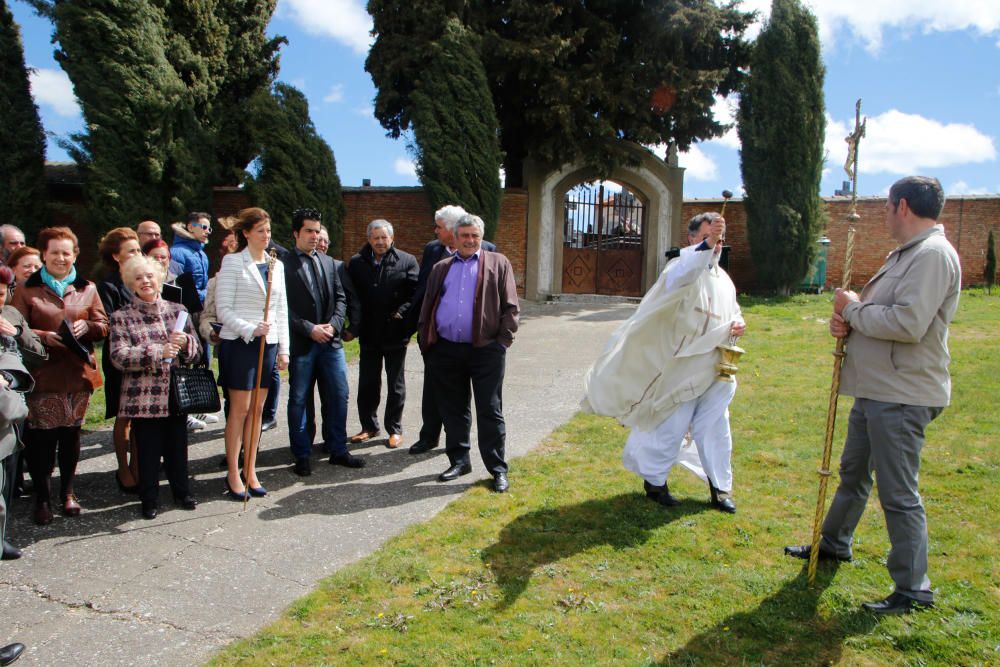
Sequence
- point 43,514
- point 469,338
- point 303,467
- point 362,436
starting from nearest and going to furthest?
point 43,514
point 469,338
point 303,467
point 362,436

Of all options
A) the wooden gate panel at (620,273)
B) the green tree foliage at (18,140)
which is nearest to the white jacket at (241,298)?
the wooden gate panel at (620,273)

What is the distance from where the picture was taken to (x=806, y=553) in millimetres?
4098

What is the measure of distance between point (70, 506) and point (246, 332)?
1.60m

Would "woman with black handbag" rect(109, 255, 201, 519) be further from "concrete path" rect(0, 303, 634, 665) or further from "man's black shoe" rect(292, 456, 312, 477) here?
"man's black shoe" rect(292, 456, 312, 477)

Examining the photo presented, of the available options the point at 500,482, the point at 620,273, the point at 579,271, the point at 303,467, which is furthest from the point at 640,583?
the point at 620,273

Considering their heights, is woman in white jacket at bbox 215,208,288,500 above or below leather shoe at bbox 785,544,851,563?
above

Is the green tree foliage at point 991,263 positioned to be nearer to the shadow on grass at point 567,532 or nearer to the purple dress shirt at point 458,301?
the shadow on grass at point 567,532

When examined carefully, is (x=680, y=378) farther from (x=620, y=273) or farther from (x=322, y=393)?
(x=620, y=273)

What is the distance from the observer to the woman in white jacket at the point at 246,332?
16.6 feet

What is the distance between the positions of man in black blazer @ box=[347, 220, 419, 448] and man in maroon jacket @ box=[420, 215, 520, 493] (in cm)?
93

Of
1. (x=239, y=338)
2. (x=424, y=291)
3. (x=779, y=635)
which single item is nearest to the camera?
(x=779, y=635)

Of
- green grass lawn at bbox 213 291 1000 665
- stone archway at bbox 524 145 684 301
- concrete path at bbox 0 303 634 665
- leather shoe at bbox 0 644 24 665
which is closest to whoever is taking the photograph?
leather shoe at bbox 0 644 24 665

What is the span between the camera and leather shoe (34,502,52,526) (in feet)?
15.1

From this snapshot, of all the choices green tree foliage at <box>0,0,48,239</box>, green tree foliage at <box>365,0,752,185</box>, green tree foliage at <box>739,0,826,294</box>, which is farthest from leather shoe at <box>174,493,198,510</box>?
green tree foliage at <box>739,0,826,294</box>
